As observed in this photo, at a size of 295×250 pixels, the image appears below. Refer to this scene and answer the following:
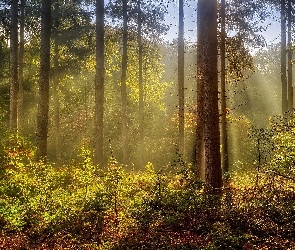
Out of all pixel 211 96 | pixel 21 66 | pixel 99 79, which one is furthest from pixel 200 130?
pixel 21 66

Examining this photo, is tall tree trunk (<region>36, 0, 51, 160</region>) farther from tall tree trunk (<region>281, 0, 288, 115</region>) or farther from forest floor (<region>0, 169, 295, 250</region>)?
tall tree trunk (<region>281, 0, 288, 115</region>)

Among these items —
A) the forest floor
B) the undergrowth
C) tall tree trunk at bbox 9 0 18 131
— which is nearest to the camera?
the forest floor

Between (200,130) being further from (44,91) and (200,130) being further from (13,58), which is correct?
(13,58)

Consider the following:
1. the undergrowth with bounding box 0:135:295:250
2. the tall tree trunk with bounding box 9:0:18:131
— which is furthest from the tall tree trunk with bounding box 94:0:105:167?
the tall tree trunk with bounding box 9:0:18:131

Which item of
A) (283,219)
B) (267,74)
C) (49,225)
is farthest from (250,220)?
(267,74)

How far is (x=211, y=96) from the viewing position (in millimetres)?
9094

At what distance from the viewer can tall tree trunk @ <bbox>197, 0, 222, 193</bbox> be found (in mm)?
9086

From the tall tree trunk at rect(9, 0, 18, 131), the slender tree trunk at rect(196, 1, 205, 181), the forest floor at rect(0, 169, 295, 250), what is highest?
the tall tree trunk at rect(9, 0, 18, 131)

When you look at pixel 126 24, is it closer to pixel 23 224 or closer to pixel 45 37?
pixel 45 37

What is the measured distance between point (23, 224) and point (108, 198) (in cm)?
216

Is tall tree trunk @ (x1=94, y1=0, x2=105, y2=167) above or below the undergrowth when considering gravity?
above

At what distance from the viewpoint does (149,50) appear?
22719 millimetres

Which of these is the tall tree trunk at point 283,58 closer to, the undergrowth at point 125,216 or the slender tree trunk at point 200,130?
the slender tree trunk at point 200,130

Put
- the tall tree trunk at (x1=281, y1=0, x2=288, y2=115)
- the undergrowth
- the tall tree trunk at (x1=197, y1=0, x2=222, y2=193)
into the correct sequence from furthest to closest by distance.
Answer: the tall tree trunk at (x1=281, y1=0, x2=288, y2=115)
the tall tree trunk at (x1=197, y1=0, x2=222, y2=193)
the undergrowth
